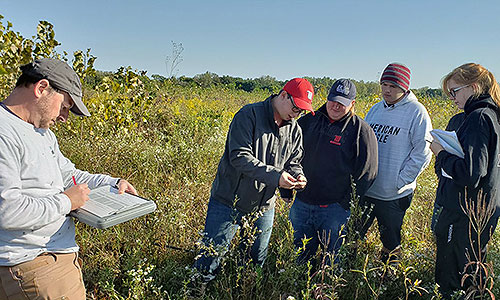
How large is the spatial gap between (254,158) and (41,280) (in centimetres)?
136

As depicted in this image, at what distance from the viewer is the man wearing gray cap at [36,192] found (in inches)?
57.5

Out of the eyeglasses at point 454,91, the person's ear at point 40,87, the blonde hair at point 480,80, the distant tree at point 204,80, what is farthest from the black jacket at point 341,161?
the distant tree at point 204,80

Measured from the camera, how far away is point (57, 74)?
1614 mm

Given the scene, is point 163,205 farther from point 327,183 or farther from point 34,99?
point 34,99

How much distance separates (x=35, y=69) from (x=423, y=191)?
505cm

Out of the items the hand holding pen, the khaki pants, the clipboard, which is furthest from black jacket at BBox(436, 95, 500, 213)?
the khaki pants

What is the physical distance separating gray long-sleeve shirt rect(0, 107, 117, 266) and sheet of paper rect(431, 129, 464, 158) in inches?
92.4

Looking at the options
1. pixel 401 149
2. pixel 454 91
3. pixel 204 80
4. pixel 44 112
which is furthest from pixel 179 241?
pixel 204 80

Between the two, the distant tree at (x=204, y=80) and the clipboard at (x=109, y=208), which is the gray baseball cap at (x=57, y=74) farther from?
the distant tree at (x=204, y=80)

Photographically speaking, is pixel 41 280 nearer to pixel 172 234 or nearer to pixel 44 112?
pixel 44 112

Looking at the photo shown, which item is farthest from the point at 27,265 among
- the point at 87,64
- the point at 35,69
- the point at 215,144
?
the point at 215,144

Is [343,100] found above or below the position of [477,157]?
above

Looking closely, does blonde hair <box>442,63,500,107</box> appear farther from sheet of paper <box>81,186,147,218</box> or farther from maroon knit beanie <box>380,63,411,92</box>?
sheet of paper <box>81,186,147,218</box>

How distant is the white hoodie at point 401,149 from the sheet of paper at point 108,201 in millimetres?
2083
